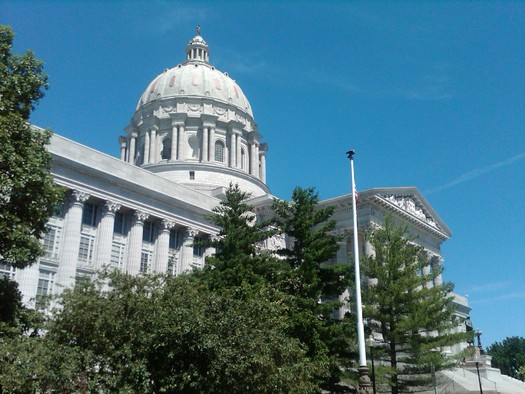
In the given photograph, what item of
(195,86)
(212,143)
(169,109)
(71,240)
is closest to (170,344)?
(71,240)

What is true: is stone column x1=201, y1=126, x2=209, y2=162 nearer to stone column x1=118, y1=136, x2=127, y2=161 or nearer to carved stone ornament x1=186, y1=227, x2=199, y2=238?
stone column x1=118, y1=136, x2=127, y2=161

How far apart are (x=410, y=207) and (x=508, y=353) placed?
79.1 meters

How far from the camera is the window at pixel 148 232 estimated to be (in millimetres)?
50350

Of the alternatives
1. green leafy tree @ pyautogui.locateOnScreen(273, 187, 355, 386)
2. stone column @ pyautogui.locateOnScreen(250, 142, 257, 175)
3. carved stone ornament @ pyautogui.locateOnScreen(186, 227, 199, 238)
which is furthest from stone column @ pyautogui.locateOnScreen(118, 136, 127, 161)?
green leafy tree @ pyautogui.locateOnScreen(273, 187, 355, 386)

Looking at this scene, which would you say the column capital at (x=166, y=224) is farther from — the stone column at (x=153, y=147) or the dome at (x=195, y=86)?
the dome at (x=195, y=86)

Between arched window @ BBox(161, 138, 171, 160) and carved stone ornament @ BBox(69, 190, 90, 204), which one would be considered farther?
arched window @ BBox(161, 138, 171, 160)

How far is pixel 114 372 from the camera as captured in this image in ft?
62.4

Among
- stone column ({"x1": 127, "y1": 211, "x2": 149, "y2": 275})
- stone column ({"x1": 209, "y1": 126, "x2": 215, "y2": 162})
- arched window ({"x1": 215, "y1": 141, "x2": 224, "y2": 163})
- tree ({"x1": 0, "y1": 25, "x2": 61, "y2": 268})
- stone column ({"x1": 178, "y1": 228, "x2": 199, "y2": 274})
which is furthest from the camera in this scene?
arched window ({"x1": 215, "y1": 141, "x2": 224, "y2": 163})

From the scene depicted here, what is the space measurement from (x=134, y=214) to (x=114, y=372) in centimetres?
3072

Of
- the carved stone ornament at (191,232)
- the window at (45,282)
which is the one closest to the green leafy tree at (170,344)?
the window at (45,282)

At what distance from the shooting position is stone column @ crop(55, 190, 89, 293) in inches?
1665

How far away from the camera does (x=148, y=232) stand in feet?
167

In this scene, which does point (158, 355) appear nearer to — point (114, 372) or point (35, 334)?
point (114, 372)

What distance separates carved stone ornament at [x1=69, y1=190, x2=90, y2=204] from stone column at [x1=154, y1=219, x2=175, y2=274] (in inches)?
322
